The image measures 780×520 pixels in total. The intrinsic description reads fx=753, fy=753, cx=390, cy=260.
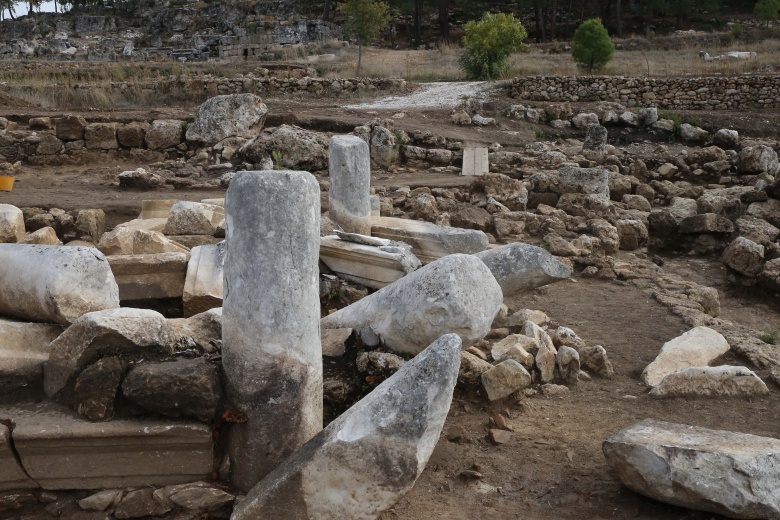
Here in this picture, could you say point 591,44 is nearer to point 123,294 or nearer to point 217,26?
point 123,294

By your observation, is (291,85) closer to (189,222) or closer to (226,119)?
(226,119)

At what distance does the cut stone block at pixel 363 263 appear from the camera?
21.3 feet

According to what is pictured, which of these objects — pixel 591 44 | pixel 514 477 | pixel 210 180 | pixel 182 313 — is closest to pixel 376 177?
pixel 210 180

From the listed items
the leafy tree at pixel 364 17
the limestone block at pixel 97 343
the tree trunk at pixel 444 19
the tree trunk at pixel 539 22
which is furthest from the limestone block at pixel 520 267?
the tree trunk at pixel 444 19

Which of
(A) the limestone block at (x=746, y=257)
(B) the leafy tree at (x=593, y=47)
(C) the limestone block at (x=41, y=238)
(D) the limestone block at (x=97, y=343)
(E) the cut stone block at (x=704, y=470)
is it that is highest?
(B) the leafy tree at (x=593, y=47)

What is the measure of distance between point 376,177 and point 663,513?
8.98 m

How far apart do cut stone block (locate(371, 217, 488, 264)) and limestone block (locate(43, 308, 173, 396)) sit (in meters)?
3.72

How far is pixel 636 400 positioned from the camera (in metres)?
5.45

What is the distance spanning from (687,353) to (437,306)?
261 cm

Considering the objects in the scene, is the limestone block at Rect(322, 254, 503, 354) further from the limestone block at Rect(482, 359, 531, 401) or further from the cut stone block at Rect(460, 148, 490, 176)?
the cut stone block at Rect(460, 148, 490, 176)

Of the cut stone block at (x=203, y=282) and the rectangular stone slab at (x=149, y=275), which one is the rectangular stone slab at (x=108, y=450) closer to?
the cut stone block at (x=203, y=282)

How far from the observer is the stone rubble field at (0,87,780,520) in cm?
375

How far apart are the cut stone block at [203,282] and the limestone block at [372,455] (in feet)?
7.40

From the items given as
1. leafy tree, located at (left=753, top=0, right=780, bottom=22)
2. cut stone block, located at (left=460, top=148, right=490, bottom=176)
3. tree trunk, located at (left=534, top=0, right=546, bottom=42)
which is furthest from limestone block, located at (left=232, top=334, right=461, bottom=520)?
tree trunk, located at (left=534, top=0, right=546, bottom=42)
